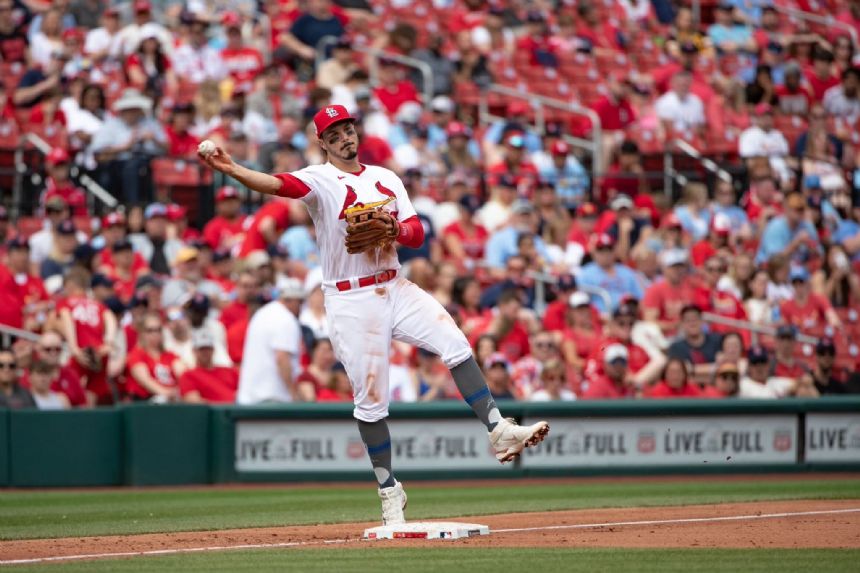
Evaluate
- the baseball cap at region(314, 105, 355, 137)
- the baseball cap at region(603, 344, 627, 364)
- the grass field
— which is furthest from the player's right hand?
the baseball cap at region(603, 344, 627, 364)

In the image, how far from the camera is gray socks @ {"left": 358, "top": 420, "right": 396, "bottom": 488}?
350 inches

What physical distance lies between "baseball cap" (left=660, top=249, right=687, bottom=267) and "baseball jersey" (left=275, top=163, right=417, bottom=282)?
23.6ft

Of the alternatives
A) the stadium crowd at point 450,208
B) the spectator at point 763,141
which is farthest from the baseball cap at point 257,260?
the spectator at point 763,141

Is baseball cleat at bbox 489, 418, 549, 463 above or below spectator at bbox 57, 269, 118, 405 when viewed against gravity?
below

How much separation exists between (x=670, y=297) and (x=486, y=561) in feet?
28.0

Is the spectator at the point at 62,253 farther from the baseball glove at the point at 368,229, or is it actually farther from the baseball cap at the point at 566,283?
the baseball glove at the point at 368,229

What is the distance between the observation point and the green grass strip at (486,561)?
282 inches

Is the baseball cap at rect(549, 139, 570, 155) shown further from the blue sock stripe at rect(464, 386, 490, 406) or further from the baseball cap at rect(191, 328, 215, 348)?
the blue sock stripe at rect(464, 386, 490, 406)

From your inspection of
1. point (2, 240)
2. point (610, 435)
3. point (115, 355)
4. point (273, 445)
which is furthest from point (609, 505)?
point (2, 240)

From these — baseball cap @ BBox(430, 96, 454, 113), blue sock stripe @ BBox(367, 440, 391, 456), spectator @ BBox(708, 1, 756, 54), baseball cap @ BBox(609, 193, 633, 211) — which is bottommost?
blue sock stripe @ BBox(367, 440, 391, 456)

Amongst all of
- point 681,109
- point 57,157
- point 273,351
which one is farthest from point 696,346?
point 57,157

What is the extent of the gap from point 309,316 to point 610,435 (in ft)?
9.91

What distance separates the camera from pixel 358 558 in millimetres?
7664

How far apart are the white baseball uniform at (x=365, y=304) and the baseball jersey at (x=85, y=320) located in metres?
5.43
